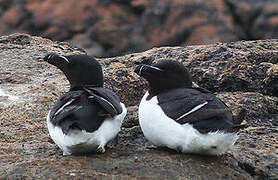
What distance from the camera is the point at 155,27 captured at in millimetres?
22328

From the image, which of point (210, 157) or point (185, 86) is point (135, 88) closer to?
point (185, 86)

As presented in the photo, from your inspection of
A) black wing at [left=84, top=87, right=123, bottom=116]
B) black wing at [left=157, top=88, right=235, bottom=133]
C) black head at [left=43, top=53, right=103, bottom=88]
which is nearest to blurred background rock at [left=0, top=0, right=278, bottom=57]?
black head at [left=43, top=53, right=103, bottom=88]

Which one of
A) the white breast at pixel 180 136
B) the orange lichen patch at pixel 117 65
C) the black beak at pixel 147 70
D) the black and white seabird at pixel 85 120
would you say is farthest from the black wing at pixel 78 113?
the orange lichen patch at pixel 117 65

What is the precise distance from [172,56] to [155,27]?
13554 mm

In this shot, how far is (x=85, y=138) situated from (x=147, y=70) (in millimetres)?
946

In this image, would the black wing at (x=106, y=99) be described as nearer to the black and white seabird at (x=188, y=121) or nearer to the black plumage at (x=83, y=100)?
the black plumage at (x=83, y=100)

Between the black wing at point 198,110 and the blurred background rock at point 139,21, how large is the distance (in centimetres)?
1424

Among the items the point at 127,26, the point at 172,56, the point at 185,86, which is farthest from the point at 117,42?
the point at 185,86

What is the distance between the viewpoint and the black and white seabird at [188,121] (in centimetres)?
592

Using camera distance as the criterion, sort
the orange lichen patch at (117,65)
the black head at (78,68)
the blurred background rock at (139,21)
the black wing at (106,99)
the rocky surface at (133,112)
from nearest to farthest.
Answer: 1. the rocky surface at (133,112)
2. the black wing at (106,99)
3. the black head at (78,68)
4. the orange lichen patch at (117,65)
5. the blurred background rock at (139,21)

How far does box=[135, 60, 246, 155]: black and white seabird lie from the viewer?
592 cm

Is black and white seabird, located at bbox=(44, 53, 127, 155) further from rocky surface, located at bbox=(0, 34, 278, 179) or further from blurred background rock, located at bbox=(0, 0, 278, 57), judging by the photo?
blurred background rock, located at bbox=(0, 0, 278, 57)

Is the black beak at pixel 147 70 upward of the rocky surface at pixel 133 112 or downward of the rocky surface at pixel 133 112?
upward

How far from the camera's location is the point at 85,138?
591cm
